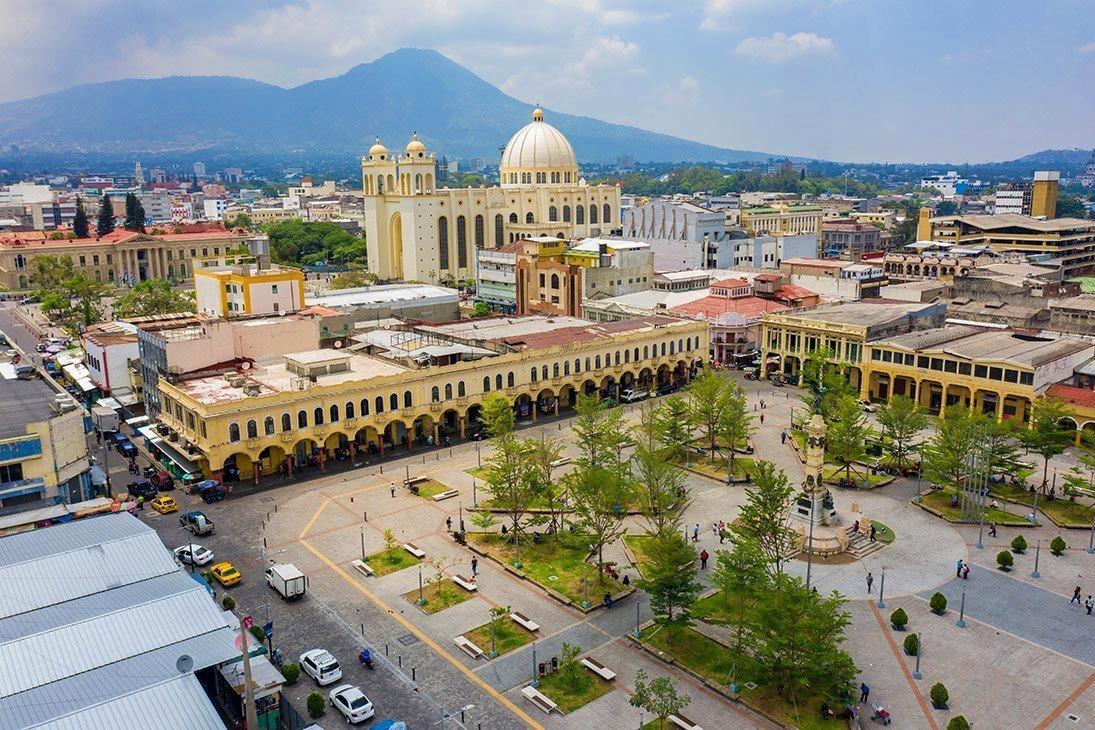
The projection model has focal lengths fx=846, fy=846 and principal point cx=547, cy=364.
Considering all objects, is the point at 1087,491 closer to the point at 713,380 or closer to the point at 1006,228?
the point at 713,380

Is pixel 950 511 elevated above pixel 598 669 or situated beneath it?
elevated above

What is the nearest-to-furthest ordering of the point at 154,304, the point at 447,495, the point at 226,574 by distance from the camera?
the point at 226,574, the point at 447,495, the point at 154,304

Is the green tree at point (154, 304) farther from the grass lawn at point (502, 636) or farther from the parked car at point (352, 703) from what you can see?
the parked car at point (352, 703)

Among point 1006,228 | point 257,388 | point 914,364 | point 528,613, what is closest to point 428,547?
point 528,613

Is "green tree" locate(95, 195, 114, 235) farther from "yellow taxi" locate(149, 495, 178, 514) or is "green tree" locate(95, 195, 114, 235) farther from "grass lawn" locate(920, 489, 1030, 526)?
"grass lawn" locate(920, 489, 1030, 526)

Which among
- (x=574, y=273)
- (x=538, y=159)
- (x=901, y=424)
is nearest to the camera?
(x=901, y=424)

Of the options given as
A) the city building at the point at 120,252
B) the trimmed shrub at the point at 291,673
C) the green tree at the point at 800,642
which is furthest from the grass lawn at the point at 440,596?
the city building at the point at 120,252

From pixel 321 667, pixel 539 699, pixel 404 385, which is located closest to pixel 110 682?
pixel 321 667

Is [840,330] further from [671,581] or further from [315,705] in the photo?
[315,705]
